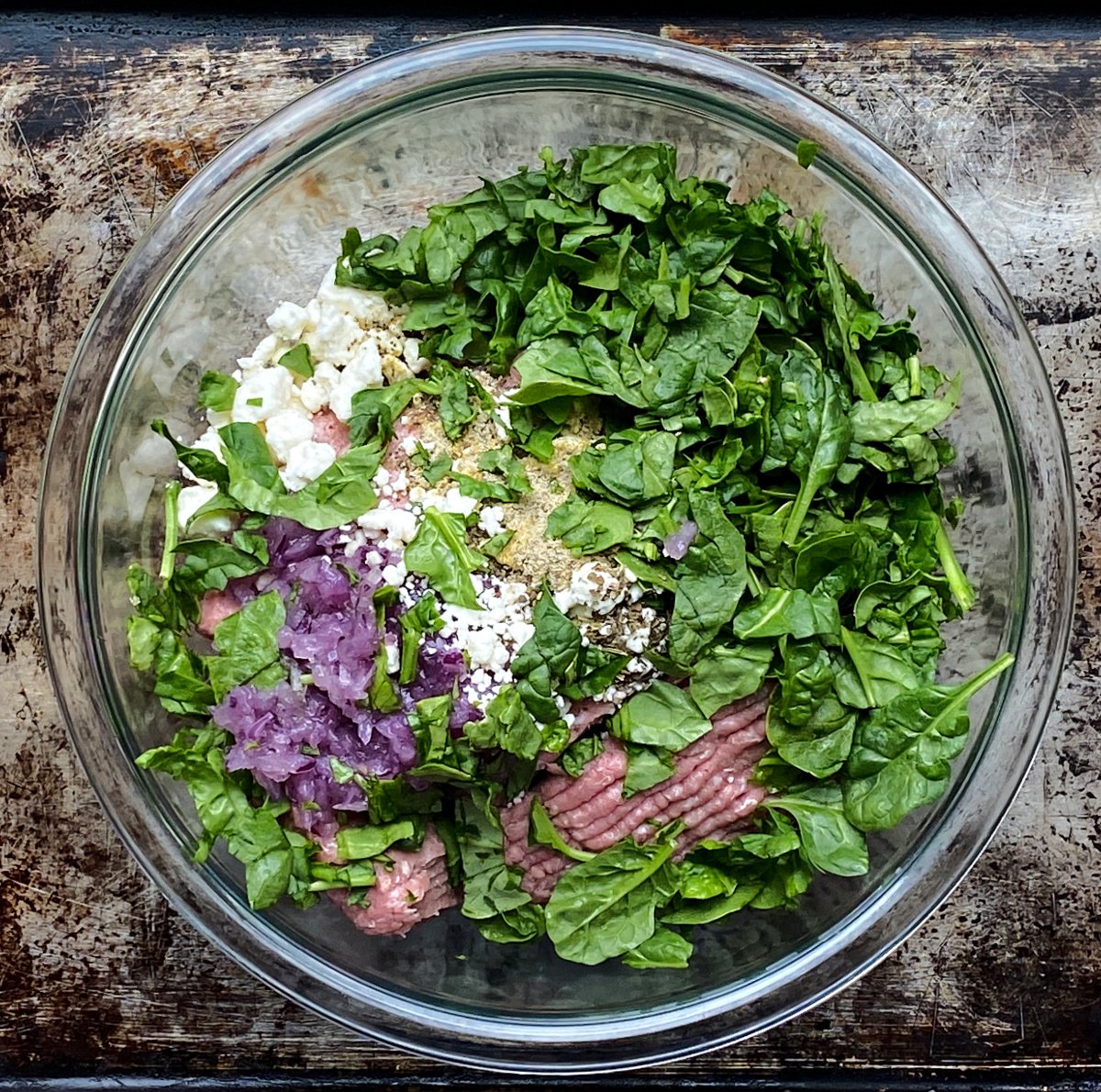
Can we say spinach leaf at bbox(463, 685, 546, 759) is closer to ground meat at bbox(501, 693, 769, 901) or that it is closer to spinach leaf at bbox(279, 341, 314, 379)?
ground meat at bbox(501, 693, 769, 901)

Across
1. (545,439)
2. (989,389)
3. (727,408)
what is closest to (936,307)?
(989,389)

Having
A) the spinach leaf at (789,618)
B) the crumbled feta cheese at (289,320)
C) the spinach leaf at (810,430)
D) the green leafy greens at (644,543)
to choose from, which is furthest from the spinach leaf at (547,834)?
the crumbled feta cheese at (289,320)

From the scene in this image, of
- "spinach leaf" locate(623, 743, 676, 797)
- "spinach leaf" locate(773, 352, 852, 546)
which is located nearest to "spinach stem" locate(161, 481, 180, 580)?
"spinach leaf" locate(623, 743, 676, 797)

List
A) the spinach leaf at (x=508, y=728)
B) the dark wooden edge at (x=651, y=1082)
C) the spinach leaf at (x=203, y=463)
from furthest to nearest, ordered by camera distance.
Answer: the dark wooden edge at (x=651, y=1082) < the spinach leaf at (x=203, y=463) < the spinach leaf at (x=508, y=728)

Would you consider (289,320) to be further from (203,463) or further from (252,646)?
(252,646)

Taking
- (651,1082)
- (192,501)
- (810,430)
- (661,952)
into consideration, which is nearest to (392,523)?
(192,501)

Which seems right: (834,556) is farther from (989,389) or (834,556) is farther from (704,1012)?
(704,1012)

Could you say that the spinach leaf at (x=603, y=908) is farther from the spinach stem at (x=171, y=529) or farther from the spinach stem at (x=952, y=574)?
the spinach stem at (x=171, y=529)
